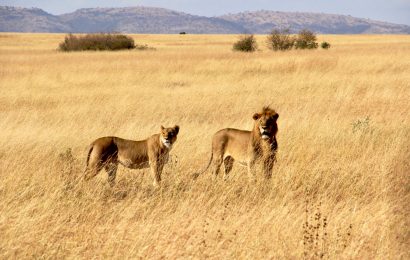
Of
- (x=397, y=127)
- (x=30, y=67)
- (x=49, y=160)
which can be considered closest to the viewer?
(x=49, y=160)

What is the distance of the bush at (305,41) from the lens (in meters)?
40.3

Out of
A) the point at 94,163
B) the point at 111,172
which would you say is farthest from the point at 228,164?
the point at 94,163

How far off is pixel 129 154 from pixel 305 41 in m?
36.3

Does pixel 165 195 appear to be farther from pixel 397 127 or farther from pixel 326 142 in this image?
pixel 397 127

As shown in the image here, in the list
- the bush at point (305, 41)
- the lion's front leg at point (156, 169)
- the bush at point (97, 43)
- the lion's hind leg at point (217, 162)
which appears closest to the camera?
the lion's front leg at point (156, 169)

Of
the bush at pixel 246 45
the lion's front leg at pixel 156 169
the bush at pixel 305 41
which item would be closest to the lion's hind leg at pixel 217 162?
the lion's front leg at pixel 156 169

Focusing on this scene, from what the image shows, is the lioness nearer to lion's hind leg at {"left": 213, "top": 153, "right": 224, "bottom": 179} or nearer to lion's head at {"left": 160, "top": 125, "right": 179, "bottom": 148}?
lion's head at {"left": 160, "top": 125, "right": 179, "bottom": 148}

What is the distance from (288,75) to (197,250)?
16.4 metres

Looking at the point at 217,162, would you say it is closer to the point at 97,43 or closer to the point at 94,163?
the point at 94,163

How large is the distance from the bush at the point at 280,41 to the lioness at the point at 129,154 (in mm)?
34091

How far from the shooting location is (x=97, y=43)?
46781 mm

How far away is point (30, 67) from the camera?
25359 millimetres

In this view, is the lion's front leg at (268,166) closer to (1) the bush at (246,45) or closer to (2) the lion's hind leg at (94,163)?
(2) the lion's hind leg at (94,163)

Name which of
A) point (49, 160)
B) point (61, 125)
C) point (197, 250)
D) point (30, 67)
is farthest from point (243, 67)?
point (197, 250)
